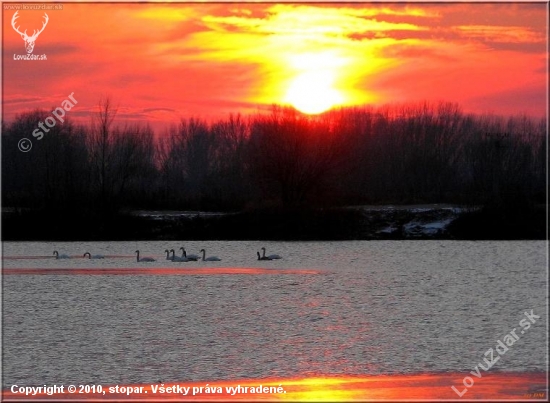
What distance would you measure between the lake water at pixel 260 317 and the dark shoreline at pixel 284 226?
11513mm

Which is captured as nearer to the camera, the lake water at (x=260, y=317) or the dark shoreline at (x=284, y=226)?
the lake water at (x=260, y=317)

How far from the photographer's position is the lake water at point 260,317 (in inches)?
362

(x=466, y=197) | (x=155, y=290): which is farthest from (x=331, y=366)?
(x=466, y=197)

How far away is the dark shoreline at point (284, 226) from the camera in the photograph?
3572cm

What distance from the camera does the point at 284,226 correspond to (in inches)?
1419

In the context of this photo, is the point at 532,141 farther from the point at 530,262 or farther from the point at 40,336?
the point at 40,336

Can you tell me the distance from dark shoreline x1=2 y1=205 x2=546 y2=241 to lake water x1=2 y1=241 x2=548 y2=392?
1151 cm

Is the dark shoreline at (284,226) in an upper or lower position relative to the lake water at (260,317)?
lower

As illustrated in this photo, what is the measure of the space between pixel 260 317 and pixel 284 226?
23058 millimetres

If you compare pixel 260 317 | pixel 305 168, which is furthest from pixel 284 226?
pixel 260 317

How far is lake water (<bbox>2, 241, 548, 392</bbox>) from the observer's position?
9195 mm

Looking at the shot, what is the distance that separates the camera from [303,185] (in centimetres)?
3984

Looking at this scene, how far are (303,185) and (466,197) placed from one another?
8.67 meters

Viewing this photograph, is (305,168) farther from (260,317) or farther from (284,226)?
(260,317)
